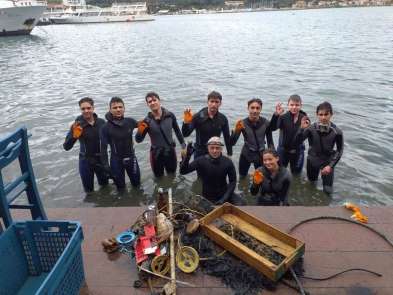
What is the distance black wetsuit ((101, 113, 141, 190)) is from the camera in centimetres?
605

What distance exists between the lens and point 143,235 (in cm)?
389

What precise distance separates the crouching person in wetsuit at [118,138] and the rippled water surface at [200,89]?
72 centimetres

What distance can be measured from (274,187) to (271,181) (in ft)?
0.34

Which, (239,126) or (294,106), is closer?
(239,126)

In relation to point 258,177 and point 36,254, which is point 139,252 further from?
point 258,177

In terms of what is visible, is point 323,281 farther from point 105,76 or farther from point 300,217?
point 105,76

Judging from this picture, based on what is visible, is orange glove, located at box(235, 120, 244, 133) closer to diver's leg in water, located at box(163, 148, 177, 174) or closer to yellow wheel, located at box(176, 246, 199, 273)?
diver's leg in water, located at box(163, 148, 177, 174)

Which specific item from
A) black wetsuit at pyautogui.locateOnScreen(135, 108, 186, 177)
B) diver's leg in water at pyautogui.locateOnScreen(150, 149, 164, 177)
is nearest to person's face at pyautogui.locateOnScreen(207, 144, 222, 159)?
black wetsuit at pyautogui.locateOnScreen(135, 108, 186, 177)

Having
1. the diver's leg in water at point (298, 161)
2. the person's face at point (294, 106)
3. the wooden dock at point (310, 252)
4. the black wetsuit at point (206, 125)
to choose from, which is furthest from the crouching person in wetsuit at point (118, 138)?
the diver's leg in water at point (298, 161)

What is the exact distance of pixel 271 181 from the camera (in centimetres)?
528

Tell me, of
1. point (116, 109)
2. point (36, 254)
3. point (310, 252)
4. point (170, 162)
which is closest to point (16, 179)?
point (36, 254)

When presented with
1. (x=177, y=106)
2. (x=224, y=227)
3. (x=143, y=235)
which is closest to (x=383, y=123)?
(x=177, y=106)

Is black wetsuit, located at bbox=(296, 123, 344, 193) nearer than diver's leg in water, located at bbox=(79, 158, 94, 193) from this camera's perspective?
Yes

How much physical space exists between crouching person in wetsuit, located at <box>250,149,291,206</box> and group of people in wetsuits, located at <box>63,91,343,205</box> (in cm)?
2
